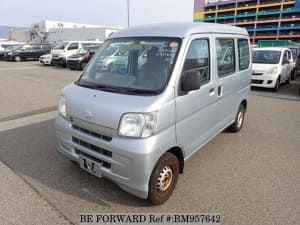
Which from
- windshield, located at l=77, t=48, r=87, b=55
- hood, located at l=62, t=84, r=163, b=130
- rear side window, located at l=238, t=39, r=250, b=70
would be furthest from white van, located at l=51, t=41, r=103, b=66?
hood, located at l=62, t=84, r=163, b=130

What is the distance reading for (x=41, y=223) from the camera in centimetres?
227

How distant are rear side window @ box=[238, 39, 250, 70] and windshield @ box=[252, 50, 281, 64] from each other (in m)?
5.63

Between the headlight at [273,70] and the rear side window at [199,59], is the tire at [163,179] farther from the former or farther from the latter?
the headlight at [273,70]

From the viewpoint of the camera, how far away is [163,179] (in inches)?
99.8

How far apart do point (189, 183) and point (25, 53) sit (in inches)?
892

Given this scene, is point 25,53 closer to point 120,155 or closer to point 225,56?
point 225,56

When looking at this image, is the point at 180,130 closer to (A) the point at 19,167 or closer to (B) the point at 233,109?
(B) the point at 233,109

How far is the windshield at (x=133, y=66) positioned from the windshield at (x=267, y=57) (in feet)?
26.6

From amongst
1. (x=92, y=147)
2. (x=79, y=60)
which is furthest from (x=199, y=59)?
(x=79, y=60)

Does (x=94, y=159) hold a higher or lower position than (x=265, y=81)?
lower

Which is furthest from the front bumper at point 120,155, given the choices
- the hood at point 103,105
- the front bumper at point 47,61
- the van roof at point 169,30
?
the front bumper at point 47,61

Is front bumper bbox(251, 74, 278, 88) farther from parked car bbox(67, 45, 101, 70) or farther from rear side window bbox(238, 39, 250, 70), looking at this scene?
parked car bbox(67, 45, 101, 70)

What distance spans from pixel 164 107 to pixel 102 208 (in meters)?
1.31

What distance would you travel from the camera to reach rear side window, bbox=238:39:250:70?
4.12 meters
